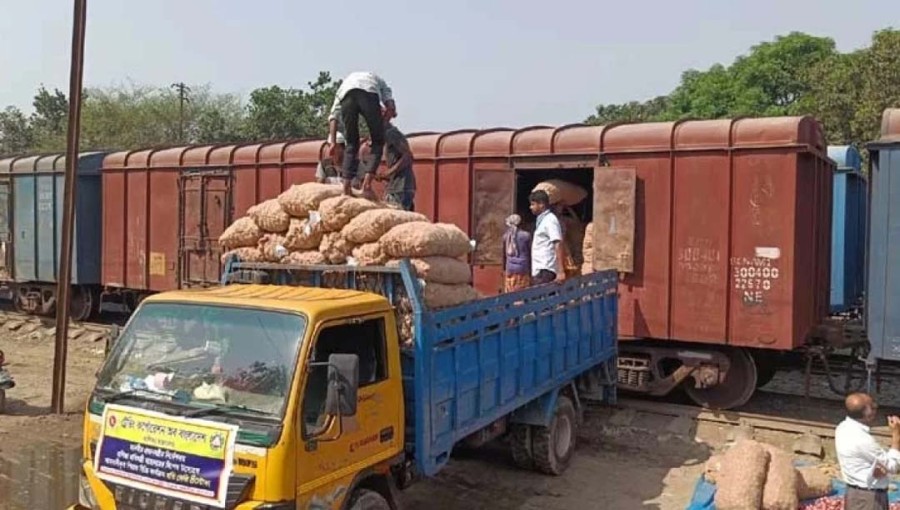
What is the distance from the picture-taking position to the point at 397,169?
743cm

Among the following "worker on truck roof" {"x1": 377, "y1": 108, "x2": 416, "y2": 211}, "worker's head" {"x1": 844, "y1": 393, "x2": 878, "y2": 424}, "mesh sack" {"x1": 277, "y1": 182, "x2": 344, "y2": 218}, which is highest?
"worker on truck roof" {"x1": 377, "y1": 108, "x2": 416, "y2": 211}

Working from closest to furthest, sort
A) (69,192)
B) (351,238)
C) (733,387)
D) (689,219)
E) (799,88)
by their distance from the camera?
(351,238) → (69,192) → (689,219) → (733,387) → (799,88)

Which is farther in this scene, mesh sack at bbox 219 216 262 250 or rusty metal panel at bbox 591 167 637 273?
rusty metal panel at bbox 591 167 637 273

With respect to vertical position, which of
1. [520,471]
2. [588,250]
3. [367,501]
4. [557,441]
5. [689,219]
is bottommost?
[520,471]

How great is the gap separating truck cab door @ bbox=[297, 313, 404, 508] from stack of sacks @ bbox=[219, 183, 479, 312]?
698 mm

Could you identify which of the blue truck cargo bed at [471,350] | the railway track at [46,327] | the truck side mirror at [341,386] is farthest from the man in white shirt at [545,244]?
the railway track at [46,327]

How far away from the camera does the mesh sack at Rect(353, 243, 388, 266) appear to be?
18.0ft

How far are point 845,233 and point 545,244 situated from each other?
5.29 m

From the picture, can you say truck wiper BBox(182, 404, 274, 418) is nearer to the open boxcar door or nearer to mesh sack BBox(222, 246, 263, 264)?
mesh sack BBox(222, 246, 263, 264)

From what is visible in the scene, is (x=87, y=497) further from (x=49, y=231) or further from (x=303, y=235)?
(x=49, y=231)

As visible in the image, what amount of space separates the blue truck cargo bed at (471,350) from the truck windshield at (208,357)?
1.03m

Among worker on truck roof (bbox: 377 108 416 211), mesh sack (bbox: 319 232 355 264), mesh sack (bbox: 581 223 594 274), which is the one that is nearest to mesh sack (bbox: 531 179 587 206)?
mesh sack (bbox: 581 223 594 274)

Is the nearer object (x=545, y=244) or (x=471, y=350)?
(x=471, y=350)

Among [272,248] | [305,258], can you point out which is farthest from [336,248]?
[272,248]
